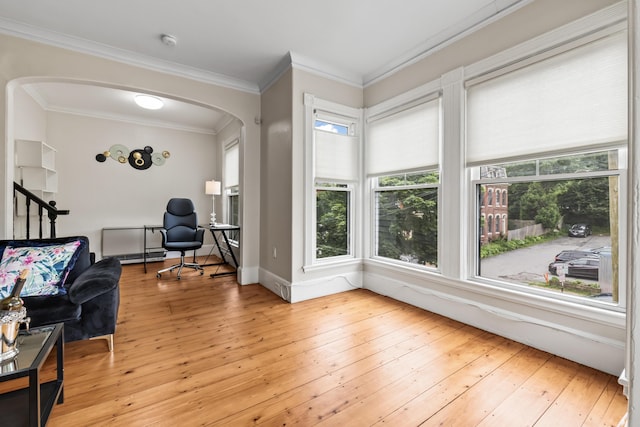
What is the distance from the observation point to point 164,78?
11.1 ft

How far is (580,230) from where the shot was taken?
2.07 metres

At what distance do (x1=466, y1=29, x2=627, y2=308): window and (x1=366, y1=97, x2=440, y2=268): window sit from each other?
0.45 meters

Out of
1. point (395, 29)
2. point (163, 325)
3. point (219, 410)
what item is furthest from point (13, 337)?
point (395, 29)

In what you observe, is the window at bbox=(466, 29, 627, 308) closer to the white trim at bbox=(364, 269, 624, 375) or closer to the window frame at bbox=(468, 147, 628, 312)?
the window frame at bbox=(468, 147, 628, 312)

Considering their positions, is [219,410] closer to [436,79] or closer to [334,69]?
[436,79]

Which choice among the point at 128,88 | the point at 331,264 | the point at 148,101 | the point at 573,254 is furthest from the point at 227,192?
the point at 573,254

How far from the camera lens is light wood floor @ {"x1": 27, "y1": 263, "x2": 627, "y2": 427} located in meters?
1.53

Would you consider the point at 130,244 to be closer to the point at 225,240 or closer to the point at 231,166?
the point at 225,240

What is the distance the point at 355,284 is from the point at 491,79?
2647 millimetres

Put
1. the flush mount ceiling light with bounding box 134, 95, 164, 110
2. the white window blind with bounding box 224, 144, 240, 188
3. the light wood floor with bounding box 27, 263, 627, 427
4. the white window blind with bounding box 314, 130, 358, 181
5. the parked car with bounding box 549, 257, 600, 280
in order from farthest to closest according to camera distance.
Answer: the white window blind with bounding box 224, 144, 240, 188 < the flush mount ceiling light with bounding box 134, 95, 164, 110 < the white window blind with bounding box 314, 130, 358, 181 < the parked car with bounding box 549, 257, 600, 280 < the light wood floor with bounding box 27, 263, 627, 427

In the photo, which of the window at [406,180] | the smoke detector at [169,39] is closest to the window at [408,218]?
the window at [406,180]

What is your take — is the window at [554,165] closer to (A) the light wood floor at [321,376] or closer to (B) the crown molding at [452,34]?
(B) the crown molding at [452,34]

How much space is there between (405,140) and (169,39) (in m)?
2.65

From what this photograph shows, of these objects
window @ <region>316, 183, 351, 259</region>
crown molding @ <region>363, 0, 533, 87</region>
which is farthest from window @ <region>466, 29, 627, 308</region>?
window @ <region>316, 183, 351, 259</region>
